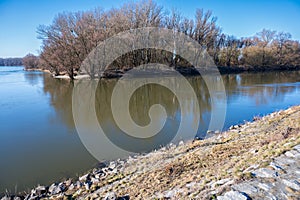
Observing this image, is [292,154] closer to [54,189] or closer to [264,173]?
[264,173]

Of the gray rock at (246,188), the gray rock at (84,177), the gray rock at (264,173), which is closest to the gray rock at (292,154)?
the gray rock at (264,173)

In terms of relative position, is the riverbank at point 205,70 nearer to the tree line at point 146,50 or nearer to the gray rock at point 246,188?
the tree line at point 146,50

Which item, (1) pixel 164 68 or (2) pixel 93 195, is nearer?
(2) pixel 93 195

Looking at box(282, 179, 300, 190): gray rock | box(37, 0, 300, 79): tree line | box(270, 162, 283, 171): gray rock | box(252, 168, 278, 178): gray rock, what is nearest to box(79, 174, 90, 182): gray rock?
box(252, 168, 278, 178): gray rock

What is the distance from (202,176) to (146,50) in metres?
30.2

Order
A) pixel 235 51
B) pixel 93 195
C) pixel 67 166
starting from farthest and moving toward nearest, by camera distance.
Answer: pixel 235 51 → pixel 67 166 → pixel 93 195

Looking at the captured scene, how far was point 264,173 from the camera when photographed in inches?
127

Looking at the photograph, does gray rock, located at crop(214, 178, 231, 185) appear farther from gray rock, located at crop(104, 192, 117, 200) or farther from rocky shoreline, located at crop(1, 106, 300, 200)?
gray rock, located at crop(104, 192, 117, 200)

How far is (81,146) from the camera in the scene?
7352 millimetres

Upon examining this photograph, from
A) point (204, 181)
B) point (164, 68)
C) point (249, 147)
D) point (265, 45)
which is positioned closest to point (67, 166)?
point (204, 181)

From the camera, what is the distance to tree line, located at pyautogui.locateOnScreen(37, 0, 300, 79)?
2825cm

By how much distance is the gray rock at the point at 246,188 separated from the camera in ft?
9.38

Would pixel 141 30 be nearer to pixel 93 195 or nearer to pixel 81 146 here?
pixel 81 146

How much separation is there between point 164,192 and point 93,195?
1.45 metres
